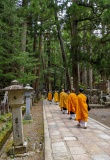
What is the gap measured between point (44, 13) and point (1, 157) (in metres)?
15.1

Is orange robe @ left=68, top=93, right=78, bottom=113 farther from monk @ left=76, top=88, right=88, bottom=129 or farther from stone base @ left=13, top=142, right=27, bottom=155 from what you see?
stone base @ left=13, top=142, right=27, bottom=155

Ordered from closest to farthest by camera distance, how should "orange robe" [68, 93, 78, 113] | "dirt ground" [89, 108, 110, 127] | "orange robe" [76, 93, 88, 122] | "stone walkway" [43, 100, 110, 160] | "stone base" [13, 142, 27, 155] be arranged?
"stone walkway" [43, 100, 110, 160] < "stone base" [13, 142, 27, 155] < "orange robe" [76, 93, 88, 122] < "orange robe" [68, 93, 78, 113] < "dirt ground" [89, 108, 110, 127]

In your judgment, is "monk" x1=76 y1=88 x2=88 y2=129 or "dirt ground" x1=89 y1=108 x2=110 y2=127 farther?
"dirt ground" x1=89 y1=108 x2=110 y2=127

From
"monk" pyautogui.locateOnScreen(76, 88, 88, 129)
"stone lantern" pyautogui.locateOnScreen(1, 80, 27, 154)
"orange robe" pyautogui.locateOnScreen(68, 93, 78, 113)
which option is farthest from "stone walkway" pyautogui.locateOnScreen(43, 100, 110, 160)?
"orange robe" pyautogui.locateOnScreen(68, 93, 78, 113)

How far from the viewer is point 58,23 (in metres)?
18.7

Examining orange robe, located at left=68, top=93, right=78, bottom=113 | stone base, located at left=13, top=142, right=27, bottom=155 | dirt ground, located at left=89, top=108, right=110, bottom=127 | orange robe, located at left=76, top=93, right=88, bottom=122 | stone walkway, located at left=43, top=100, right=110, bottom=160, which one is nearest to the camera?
stone walkway, located at left=43, top=100, right=110, bottom=160

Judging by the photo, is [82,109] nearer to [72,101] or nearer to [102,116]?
[72,101]

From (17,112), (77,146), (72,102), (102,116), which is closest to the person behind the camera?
(77,146)

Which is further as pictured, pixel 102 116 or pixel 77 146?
pixel 102 116

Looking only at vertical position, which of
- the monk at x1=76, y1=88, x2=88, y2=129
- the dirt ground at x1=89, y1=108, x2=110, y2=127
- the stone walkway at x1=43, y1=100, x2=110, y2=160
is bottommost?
the dirt ground at x1=89, y1=108, x2=110, y2=127

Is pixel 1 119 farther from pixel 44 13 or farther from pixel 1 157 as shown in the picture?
pixel 44 13

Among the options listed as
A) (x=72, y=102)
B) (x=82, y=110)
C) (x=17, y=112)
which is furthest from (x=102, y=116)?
(x=17, y=112)

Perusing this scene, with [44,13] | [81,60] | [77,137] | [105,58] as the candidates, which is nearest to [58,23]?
→ [44,13]

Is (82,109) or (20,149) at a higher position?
(82,109)
